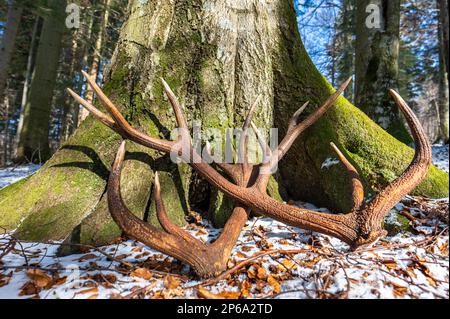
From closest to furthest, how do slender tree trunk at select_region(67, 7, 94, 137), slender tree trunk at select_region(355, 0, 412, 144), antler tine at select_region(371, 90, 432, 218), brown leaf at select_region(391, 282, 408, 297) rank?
brown leaf at select_region(391, 282, 408, 297) < antler tine at select_region(371, 90, 432, 218) < slender tree trunk at select_region(355, 0, 412, 144) < slender tree trunk at select_region(67, 7, 94, 137)

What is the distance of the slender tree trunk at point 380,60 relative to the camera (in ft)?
14.3

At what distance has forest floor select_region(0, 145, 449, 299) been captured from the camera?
1.40 m

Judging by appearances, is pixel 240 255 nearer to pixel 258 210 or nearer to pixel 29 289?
pixel 258 210

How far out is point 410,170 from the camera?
5.61 ft

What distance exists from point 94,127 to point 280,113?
6.09 ft

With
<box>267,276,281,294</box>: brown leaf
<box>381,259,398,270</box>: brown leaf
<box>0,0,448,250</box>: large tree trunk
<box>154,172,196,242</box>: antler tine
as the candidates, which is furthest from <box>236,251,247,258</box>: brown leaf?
<box>381,259,398,270</box>: brown leaf

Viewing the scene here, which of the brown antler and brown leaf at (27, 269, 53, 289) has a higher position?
the brown antler

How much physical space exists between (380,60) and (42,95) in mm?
8732

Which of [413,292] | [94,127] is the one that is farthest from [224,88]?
[413,292]

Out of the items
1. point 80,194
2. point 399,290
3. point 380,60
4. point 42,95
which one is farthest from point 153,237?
point 42,95

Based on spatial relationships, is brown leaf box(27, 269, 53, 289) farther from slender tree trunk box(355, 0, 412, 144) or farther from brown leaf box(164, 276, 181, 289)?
slender tree trunk box(355, 0, 412, 144)

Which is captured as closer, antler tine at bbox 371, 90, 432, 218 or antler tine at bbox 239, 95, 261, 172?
antler tine at bbox 371, 90, 432, 218

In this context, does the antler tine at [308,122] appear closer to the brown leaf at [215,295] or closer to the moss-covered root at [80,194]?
the moss-covered root at [80,194]

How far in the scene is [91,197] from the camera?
223cm
